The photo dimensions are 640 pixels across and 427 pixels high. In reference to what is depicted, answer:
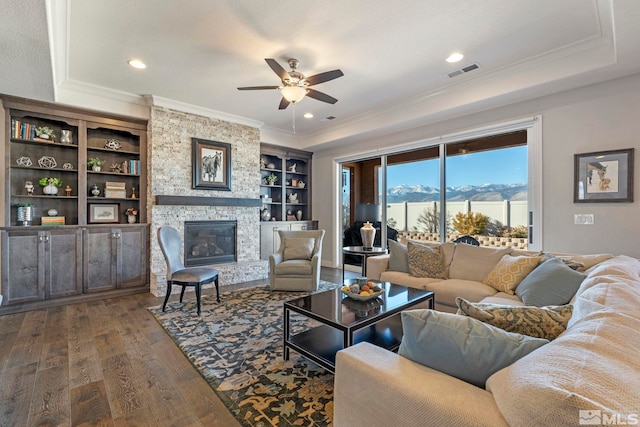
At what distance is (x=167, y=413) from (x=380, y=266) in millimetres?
2655

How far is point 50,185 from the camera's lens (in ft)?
13.5

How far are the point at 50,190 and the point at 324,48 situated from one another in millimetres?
4152

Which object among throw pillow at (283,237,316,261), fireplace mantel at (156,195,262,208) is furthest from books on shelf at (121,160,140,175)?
throw pillow at (283,237,316,261)

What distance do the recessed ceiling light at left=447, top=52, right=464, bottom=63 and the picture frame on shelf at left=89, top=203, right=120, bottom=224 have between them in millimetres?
5159

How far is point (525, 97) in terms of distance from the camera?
3738 mm

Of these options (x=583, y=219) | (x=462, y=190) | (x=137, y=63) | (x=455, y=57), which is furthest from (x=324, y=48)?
(x=583, y=219)

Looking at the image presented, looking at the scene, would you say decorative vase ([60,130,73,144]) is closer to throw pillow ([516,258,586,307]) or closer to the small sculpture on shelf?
the small sculpture on shelf

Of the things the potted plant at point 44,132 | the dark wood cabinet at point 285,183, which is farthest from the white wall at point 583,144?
the potted plant at point 44,132

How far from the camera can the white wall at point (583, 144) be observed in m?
3.15

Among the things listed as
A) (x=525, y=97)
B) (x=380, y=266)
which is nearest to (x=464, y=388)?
(x=380, y=266)

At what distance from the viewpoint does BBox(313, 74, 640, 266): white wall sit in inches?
124

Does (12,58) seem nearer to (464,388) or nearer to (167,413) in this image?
(167,413)

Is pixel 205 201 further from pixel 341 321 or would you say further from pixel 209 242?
pixel 341 321

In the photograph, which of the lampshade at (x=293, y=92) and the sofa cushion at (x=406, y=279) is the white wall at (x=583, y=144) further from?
the lampshade at (x=293, y=92)
